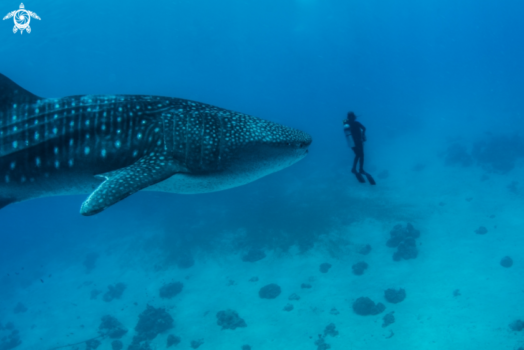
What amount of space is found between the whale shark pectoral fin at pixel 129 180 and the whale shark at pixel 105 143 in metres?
0.02

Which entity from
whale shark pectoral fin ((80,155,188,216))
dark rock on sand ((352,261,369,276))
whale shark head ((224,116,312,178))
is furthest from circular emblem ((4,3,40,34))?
whale shark head ((224,116,312,178))

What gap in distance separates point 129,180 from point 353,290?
53.0 feet

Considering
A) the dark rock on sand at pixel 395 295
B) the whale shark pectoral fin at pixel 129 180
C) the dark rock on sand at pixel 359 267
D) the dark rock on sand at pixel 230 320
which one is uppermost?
the whale shark pectoral fin at pixel 129 180

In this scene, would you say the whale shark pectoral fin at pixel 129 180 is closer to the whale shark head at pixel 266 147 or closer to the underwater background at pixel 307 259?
the whale shark head at pixel 266 147

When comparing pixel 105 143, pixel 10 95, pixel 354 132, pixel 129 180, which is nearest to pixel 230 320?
pixel 354 132

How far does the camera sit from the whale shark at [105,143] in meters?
3.75

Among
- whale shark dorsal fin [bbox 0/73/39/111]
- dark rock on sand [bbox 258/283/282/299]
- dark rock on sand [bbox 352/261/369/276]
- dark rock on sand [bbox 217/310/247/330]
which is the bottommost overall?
dark rock on sand [bbox 217/310/247/330]

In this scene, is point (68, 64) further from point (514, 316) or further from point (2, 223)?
point (514, 316)

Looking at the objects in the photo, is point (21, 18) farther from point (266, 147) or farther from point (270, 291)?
point (266, 147)

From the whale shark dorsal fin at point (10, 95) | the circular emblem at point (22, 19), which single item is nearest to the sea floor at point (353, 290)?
the whale shark dorsal fin at point (10, 95)

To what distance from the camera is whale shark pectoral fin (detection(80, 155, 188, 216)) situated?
9.71ft

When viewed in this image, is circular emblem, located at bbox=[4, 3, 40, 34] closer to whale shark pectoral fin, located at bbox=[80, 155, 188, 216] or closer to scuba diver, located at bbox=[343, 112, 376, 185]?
scuba diver, located at bbox=[343, 112, 376, 185]

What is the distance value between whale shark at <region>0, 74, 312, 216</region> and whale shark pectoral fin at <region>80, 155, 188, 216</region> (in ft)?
0.07

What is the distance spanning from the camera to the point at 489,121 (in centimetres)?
5178
